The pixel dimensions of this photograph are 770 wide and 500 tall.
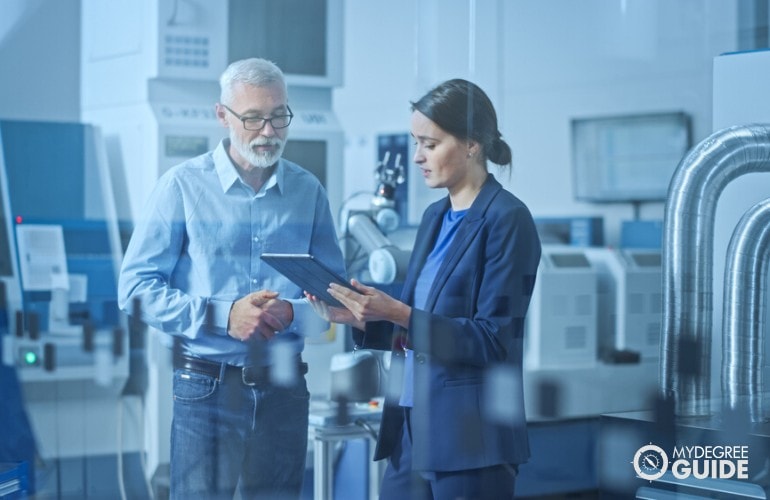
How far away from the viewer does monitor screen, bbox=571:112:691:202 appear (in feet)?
14.0

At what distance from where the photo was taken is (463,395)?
85.4 inches

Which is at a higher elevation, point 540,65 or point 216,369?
point 540,65

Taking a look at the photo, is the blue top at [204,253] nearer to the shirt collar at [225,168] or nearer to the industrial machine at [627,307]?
the shirt collar at [225,168]

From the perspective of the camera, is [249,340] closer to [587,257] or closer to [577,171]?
[587,257]

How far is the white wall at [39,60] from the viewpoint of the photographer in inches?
81.3

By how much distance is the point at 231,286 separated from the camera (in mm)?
2098

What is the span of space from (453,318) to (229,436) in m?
0.53

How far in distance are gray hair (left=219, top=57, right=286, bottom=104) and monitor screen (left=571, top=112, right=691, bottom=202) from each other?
2204 millimetres

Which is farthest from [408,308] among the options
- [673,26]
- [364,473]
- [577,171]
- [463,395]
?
[577,171]

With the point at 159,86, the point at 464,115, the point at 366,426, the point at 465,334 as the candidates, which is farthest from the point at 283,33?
the point at 366,426

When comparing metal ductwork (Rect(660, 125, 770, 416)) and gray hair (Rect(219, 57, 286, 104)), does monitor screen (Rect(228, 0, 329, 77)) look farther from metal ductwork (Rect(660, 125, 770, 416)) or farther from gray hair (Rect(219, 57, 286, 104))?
metal ductwork (Rect(660, 125, 770, 416))

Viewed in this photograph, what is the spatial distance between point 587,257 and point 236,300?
174 centimetres

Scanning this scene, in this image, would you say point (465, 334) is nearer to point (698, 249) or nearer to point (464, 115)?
point (464, 115)

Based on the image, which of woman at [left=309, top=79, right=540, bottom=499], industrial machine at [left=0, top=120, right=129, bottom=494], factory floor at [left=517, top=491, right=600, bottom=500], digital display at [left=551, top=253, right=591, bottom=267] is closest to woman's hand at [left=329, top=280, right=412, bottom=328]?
woman at [left=309, top=79, right=540, bottom=499]
